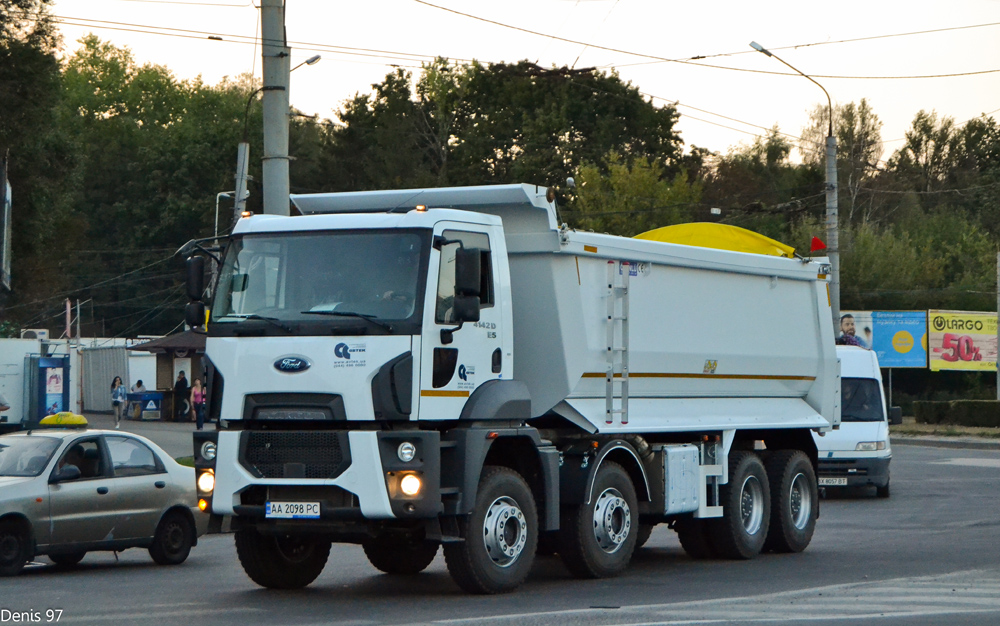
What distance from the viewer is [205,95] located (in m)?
97.9

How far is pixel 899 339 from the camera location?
51.1 meters

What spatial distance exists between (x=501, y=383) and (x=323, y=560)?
2.51 meters

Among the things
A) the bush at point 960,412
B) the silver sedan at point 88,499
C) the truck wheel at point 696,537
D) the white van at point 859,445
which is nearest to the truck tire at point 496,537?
the truck wheel at point 696,537

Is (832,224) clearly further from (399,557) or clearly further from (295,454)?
(295,454)

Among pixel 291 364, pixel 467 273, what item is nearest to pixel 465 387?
pixel 467 273

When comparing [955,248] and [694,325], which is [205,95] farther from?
[694,325]

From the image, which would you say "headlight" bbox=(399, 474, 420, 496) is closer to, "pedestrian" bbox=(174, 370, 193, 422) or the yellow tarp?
the yellow tarp

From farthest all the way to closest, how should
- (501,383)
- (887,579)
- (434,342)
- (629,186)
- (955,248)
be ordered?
1. (955,248)
2. (629,186)
3. (887,579)
4. (501,383)
5. (434,342)

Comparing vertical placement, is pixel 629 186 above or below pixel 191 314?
above

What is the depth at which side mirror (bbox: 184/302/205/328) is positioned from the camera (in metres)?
10.7

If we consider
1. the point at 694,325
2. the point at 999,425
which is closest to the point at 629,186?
the point at 999,425

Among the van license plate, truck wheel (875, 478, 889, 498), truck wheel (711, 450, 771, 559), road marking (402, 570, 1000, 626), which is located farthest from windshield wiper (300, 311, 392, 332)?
truck wheel (875, 478, 889, 498)

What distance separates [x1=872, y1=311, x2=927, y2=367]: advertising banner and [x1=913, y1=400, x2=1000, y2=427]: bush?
6205mm

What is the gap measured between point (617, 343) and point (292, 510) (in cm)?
348
